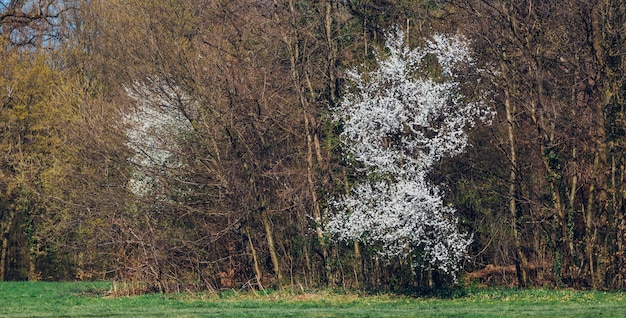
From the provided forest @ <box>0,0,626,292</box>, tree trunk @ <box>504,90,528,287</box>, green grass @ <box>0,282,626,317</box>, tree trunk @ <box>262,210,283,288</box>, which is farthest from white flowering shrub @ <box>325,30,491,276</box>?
tree trunk @ <box>262,210,283,288</box>

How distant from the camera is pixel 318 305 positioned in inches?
891

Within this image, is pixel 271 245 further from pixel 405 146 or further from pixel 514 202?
pixel 514 202

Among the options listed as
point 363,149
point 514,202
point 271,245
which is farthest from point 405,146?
point 271,245

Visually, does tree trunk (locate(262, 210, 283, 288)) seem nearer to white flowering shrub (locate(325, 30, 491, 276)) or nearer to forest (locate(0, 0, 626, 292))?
forest (locate(0, 0, 626, 292))

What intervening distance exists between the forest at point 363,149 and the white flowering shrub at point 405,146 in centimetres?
7

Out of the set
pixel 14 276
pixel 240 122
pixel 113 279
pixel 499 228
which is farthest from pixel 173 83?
pixel 14 276

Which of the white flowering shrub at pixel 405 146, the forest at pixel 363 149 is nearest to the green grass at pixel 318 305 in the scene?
the forest at pixel 363 149

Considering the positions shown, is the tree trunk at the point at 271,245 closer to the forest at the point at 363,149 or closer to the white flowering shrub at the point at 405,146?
the forest at the point at 363,149

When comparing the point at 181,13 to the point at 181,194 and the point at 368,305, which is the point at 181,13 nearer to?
the point at 181,194

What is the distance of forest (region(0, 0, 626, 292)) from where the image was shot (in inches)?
1010

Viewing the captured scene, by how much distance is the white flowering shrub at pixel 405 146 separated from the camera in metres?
24.5

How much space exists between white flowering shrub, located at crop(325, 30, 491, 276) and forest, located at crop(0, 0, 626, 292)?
7cm

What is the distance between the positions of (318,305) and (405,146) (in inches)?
215

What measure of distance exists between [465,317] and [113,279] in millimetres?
13069
